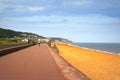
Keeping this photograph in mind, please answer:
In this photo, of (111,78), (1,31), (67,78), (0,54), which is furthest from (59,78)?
(1,31)

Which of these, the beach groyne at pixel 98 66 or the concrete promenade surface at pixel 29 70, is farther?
the beach groyne at pixel 98 66

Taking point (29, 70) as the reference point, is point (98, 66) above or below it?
below

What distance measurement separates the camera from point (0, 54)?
24.8 metres

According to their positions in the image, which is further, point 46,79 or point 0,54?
point 0,54

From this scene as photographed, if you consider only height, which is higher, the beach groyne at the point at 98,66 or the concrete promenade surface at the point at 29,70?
the concrete promenade surface at the point at 29,70

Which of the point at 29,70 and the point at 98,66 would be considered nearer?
the point at 29,70

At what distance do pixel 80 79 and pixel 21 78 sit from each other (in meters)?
2.44

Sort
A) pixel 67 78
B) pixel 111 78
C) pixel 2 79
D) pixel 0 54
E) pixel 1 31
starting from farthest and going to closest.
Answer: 1. pixel 1 31
2. pixel 0 54
3. pixel 111 78
4. pixel 67 78
5. pixel 2 79

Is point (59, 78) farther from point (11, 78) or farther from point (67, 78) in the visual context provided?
point (11, 78)

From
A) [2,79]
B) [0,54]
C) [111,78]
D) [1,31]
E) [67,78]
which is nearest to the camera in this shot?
[2,79]

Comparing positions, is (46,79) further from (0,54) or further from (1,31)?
(1,31)

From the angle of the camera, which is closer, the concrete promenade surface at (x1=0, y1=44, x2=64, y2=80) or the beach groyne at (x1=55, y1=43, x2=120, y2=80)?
the concrete promenade surface at (x1=0, y1=44, x2=64, y2=80)

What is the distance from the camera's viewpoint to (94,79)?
44.7ft

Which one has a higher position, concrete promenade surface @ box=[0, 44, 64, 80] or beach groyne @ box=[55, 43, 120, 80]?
concrete promenade surface @ box=[0, 44, 64, 80]
